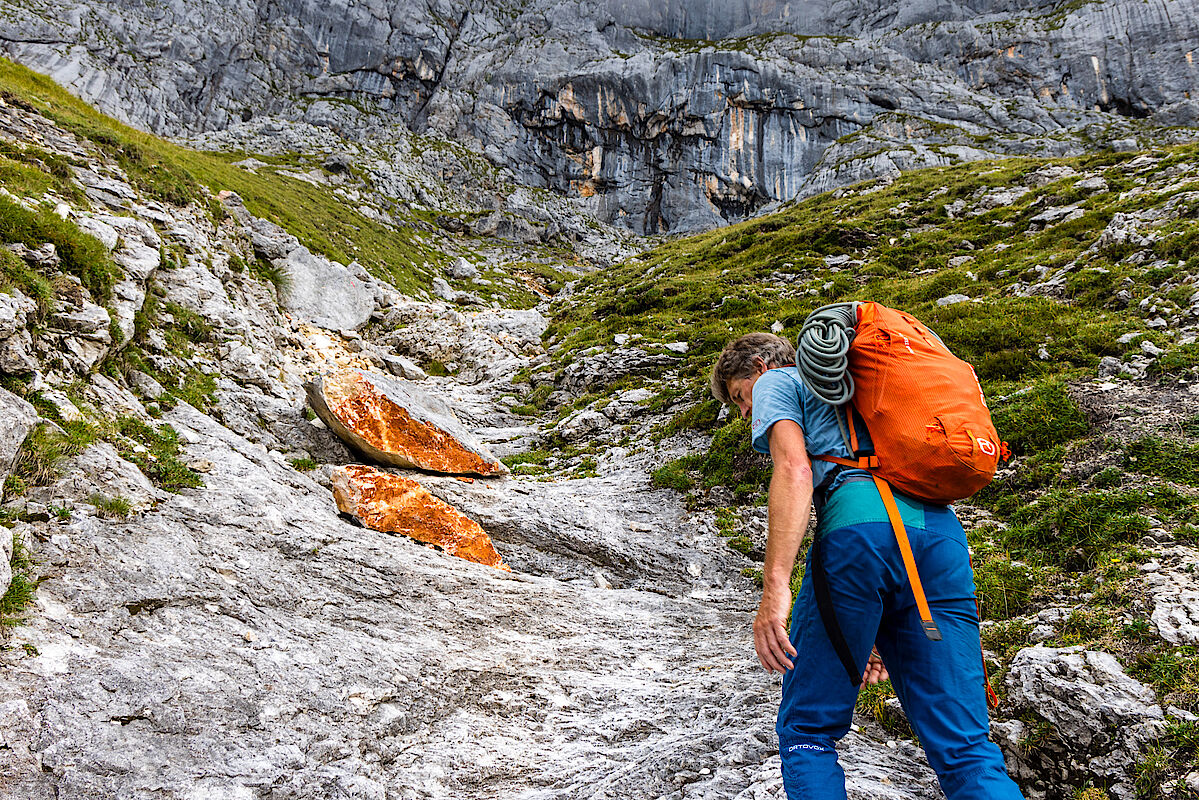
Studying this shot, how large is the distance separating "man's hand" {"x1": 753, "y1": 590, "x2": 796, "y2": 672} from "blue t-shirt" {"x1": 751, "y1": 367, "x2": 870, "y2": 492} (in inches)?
29.4

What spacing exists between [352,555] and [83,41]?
11487cm

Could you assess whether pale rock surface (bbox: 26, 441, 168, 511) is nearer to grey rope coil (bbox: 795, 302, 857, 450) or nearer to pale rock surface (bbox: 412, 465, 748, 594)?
pale rock surface (bbox: 412, 465, 748, 594)

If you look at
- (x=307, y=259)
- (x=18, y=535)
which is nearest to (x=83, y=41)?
(x=307, y=259)

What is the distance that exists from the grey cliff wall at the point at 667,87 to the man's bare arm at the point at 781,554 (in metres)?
90.5

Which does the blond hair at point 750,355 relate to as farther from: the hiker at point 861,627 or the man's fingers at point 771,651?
the man's fingers at point 771,651

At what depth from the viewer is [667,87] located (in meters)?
99.2

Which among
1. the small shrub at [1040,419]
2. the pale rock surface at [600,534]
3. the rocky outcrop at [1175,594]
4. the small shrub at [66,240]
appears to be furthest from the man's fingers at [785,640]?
the small shrub at [66,240]

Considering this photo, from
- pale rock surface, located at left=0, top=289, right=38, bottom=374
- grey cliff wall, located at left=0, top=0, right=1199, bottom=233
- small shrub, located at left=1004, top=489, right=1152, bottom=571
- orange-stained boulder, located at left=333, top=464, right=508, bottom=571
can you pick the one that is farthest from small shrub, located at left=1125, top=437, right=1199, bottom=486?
grey cliff wall, located at left=0, top=0, right=1199, bottom=233

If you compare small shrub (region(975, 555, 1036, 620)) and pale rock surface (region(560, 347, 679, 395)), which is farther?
pale rock surface (region(560, 347, 679, 395))

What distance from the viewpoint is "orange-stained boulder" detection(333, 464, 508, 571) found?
28.4 ft

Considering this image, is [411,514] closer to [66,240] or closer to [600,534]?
[600,534]

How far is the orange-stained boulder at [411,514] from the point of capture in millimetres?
8656

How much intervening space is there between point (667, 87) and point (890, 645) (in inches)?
4470

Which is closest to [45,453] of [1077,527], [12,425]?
[12,425]
